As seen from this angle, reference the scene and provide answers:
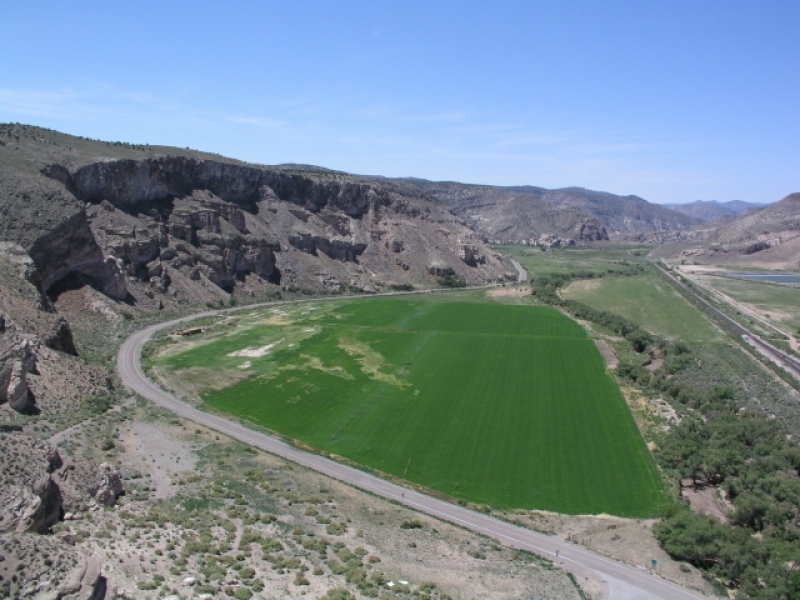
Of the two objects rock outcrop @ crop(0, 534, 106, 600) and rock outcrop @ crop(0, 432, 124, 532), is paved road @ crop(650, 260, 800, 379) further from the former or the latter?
rock outcrop @ crop(0, 534, 106, 600)

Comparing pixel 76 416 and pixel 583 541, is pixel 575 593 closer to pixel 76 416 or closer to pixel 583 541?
pixel 583 541

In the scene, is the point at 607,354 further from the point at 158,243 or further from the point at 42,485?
the point at 158,243

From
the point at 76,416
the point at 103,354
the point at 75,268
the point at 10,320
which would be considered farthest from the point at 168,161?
the point at 76,416

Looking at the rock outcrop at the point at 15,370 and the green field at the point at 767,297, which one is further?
the green field at the point at 767,297

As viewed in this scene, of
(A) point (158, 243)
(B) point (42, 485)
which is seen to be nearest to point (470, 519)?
(B) point (42, 485)

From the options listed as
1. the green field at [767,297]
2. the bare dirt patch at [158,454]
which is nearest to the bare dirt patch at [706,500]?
the bare dirt patch at [158,454]

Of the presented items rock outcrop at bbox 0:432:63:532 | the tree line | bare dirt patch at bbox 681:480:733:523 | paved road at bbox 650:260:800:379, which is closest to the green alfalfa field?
bare dirt patch at bbox 681:480:733:523

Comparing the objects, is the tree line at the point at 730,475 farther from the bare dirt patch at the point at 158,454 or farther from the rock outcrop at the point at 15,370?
the rock outcrop at the point at 15,370
